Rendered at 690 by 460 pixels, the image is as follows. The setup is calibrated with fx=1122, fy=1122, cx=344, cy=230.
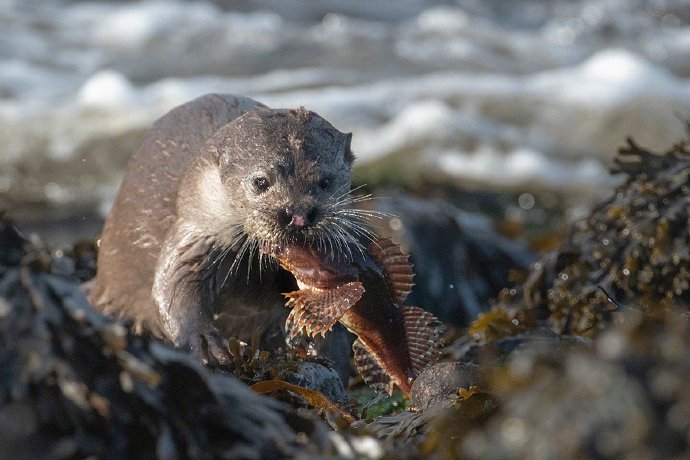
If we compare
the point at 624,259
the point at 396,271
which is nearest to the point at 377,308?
the point at 396,271

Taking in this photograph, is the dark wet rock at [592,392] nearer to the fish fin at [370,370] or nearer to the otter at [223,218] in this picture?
the fish fin at [370,370]

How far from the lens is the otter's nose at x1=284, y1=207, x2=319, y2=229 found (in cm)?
329

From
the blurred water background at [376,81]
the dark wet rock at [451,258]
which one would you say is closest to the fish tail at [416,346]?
the dark wet rock at [451,258]

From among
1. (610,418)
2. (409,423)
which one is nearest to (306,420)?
(409,423)

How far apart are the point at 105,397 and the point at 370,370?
5.43 feet

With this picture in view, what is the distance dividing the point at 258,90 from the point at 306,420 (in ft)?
35.3

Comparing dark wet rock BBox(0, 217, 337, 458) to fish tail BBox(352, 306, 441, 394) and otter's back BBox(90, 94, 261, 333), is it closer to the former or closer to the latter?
fish tail BBox(352, 306, 441, 394)

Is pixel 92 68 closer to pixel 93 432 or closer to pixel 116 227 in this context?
pixel 116 227

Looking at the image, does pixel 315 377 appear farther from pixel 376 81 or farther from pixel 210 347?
pixel 376 81

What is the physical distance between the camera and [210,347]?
3396 mm

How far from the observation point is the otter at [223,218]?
3418 millimetres

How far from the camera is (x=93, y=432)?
186cm

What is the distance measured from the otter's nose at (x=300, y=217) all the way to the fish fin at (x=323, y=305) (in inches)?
8.3

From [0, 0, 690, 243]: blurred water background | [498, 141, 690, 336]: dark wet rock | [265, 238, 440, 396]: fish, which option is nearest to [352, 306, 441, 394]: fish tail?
[265, 238, 440, 396]: fish
